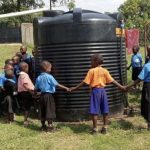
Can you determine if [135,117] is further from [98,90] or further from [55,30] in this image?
[55,30]

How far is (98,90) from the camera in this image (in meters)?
7.41

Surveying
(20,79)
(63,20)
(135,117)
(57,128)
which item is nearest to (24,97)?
(20,79)

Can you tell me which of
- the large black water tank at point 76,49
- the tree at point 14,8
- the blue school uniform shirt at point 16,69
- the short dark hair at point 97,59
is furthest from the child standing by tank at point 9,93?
the tree at point 14,8

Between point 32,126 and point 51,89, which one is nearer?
point 51,89

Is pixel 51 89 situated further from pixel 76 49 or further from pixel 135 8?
pixel 135 8

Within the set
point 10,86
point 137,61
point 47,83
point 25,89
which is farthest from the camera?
point 137,61

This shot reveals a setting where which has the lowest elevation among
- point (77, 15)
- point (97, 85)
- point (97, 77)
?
point (97, 85)

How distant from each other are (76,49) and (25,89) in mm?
1188

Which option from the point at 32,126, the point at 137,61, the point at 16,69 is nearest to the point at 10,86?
the point at 32,126

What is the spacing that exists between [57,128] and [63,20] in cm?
194

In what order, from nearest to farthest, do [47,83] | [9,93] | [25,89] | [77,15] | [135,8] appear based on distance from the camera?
[47,83] → [77,15] → [25,89] → [9,93] → [135,8]

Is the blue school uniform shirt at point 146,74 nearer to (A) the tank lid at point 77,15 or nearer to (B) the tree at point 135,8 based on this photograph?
(A) the tank lid at point 77,15

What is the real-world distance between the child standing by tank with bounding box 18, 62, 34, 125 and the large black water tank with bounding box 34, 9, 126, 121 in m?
0.49

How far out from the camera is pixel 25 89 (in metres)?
8.22
